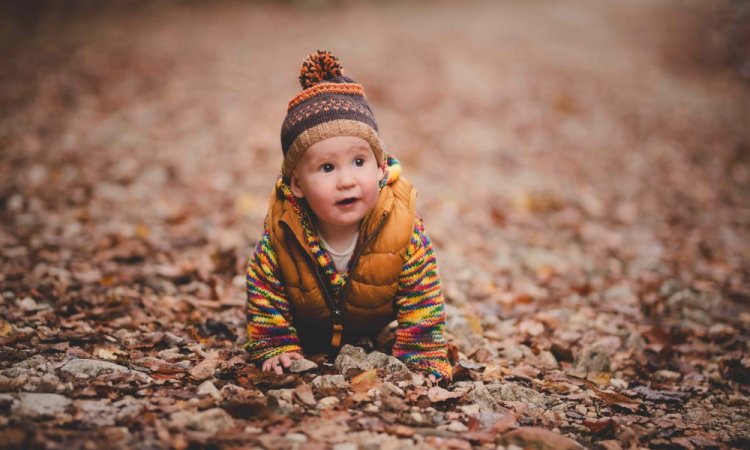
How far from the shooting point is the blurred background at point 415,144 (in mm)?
4523

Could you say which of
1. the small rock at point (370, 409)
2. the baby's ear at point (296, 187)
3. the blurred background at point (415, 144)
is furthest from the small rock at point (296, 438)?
the blurred background at point (415, 144)

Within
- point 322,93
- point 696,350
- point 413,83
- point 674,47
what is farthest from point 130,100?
point 674,47

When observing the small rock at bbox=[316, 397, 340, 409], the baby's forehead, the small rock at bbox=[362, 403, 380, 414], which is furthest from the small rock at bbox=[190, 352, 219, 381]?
the baby's forehead

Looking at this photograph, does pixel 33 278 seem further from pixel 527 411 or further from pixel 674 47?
pixel 674 47

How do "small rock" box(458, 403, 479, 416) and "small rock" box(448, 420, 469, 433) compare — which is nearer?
"small rock" box(448, 420, 469, 433)

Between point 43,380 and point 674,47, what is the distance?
48.5ft

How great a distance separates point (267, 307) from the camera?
2705 mm

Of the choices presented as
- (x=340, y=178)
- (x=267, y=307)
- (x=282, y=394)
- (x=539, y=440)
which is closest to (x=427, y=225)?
(x=267, y=307)

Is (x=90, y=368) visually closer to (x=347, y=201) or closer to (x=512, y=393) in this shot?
(x=347, y=201)

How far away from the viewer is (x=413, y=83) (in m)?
9.17

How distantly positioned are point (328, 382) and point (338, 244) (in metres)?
0.67

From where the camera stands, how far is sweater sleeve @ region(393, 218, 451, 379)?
2697 mm

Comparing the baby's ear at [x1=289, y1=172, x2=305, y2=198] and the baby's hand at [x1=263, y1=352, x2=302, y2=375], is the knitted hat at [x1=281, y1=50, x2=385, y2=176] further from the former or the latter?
the baby's hand at [x1=263, y1=352, x2=302, y2=375]

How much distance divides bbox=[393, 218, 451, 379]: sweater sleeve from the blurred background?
1.28m
